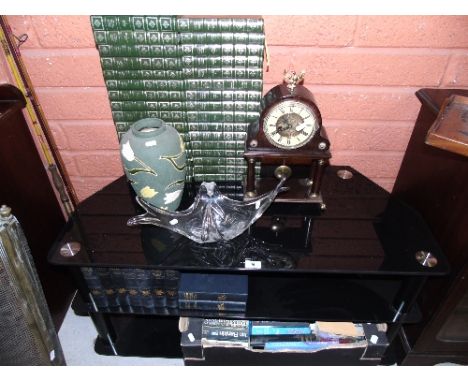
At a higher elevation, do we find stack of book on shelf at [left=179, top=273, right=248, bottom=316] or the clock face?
the clock face

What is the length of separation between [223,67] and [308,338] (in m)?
0.93

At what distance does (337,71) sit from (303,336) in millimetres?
892

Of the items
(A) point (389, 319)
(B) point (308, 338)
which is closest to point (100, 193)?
(B) point (308, 338)

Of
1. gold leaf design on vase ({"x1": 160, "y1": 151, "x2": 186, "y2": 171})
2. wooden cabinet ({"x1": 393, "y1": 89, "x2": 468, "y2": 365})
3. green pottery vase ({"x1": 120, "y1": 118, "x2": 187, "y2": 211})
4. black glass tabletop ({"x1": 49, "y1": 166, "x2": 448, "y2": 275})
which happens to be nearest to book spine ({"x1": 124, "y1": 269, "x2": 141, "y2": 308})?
black glass tabletop ({"x1": 49, "y1": 166, "x2": 448, "y2": 275})

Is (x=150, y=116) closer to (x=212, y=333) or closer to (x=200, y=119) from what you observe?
(x=200, y=119)

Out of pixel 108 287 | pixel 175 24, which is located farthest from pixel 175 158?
pixel 108 287

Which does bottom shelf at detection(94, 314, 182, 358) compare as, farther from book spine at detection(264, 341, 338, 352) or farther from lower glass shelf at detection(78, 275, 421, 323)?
book spine at detection(264, 341, 338, 352)

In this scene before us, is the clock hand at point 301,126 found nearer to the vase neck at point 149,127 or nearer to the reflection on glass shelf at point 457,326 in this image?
the vase neck at point 149,127

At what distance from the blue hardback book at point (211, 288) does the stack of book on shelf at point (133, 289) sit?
0.16 ft

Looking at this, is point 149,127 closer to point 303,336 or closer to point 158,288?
point 158,288

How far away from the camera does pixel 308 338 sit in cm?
129

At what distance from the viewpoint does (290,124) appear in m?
1.08

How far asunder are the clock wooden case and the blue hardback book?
281 millimetres

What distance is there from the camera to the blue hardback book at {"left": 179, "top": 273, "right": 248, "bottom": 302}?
46.4 inches
